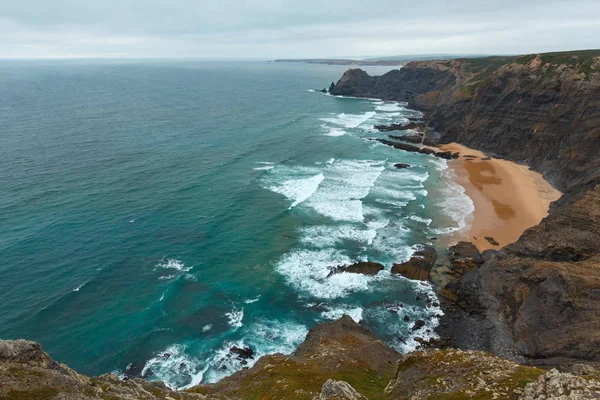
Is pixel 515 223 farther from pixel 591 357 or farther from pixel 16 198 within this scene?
pixel 16 198

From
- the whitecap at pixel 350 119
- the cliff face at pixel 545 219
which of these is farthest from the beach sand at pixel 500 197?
the whitecap at pixel 350 119

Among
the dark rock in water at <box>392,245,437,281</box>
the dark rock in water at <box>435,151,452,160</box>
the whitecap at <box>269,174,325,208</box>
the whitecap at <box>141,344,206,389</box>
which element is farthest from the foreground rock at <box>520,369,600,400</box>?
the dark rock in water at <box>435,151,452,160</box>

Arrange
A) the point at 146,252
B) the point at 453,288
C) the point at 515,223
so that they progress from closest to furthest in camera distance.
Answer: the point at 453,288 → the point at 146,252 → the point at 515,223

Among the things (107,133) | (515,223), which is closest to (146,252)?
(515,223)

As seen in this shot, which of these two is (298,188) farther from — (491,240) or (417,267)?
(491,240)

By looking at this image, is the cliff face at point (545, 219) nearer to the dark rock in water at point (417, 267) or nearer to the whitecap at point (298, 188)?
the dark rock in water at point (417, 267)

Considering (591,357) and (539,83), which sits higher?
(539,83)

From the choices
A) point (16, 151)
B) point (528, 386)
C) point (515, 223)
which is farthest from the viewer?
point (16, 151)

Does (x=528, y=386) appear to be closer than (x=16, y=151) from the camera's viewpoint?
Yes
